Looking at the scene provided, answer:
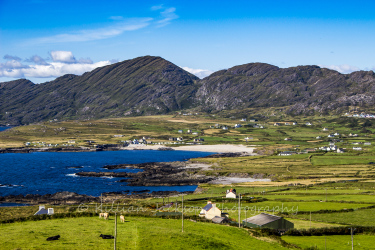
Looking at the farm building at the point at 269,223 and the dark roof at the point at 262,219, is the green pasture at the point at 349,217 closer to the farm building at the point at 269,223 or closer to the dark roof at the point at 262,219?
the farm building at the point at 269,223

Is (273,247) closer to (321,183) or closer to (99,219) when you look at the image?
(99,219)

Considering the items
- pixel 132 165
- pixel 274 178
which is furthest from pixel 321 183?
pixel 132 165

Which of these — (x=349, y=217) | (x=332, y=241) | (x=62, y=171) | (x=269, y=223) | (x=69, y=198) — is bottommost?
(x=69, y=198)

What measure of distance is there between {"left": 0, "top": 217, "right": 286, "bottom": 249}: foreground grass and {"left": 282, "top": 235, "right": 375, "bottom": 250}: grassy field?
543 centimetres

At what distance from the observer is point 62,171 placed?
452 feet

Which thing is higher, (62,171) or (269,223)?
(269,223)

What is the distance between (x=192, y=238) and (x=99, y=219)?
48.2 ft

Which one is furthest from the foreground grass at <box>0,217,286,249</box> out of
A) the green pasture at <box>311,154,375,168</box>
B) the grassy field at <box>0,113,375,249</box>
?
the green pasture at <box>311,154,375,168</box>

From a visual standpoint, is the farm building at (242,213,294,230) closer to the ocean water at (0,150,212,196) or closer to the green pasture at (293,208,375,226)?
the green pasture at (293,208,375,226)

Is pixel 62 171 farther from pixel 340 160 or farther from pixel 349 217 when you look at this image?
pixel 340 160

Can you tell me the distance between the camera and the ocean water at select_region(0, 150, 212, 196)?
353ft

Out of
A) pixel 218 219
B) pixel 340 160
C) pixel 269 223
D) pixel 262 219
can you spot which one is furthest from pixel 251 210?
pixel 340 160

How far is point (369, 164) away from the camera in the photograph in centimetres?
13825

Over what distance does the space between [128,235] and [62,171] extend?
345 ft
